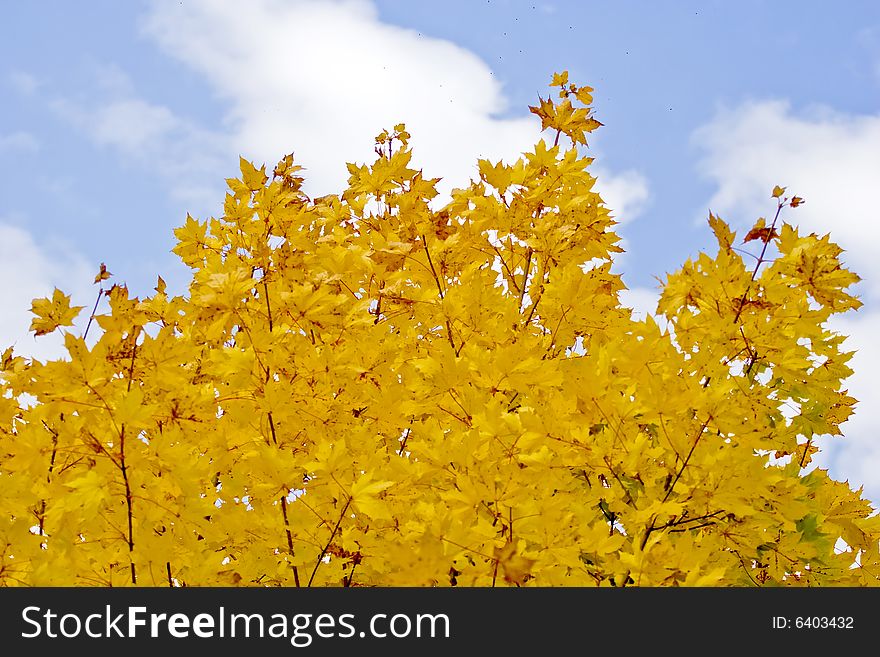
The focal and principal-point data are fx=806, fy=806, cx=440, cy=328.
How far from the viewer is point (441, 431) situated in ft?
10.2

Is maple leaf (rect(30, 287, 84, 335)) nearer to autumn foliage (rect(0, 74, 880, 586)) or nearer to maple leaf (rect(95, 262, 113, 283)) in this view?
autumn foliage (rect(0, 74, 880, 586))

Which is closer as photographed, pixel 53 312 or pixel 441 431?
pixel 441 431

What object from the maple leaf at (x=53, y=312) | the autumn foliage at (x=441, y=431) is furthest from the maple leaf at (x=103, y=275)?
the maple leaf at (x=53, y=312)

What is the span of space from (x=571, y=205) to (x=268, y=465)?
6.84 ft

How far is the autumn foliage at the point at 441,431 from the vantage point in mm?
2836

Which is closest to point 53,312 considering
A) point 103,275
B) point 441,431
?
point 103,275

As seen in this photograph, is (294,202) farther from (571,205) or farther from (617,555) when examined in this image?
(617,555)

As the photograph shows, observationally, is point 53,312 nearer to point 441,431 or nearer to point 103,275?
point 103,275

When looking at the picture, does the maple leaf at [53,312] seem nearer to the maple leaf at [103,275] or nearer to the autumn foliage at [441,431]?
the autumn foliage at [441,431]

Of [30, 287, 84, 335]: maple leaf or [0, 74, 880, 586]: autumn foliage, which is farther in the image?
[30, 287, 84, 335]: maple leaf

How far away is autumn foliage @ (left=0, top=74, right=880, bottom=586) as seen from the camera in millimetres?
2836

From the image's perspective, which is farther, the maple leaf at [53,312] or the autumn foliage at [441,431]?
the maple leaf at [53,312]

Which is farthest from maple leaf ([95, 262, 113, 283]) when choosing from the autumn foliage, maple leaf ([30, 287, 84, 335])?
maple leaf ([30, 287, 84, 335])
